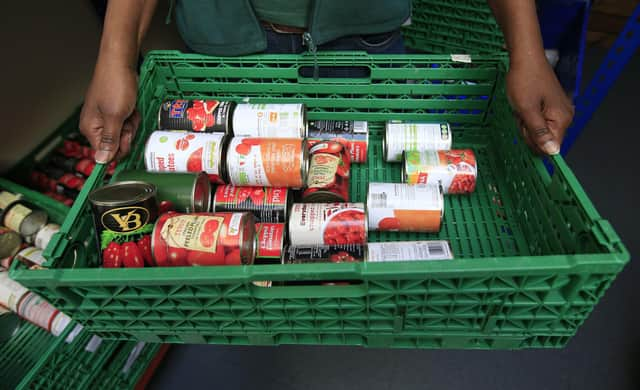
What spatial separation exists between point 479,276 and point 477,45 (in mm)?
1507

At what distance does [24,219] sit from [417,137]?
1528 mm

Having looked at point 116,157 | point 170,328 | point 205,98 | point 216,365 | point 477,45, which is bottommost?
point 216,365

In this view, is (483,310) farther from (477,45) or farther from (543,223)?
(477,45)

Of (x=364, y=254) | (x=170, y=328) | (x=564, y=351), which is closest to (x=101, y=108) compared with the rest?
(x=170, y=328)

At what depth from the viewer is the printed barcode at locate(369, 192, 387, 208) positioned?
1.11 metres

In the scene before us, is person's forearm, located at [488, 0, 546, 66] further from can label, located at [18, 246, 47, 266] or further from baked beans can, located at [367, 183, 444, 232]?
can label, located at [18, 246, 47, 266]

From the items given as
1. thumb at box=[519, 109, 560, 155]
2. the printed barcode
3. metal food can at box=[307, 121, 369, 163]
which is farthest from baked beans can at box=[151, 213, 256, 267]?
thumb at box=[519, 109, 560, 155]

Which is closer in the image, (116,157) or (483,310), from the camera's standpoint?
(483,310)

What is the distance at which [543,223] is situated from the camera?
98 cm

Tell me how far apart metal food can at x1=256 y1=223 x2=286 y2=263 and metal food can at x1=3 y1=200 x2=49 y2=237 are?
113 centimetres

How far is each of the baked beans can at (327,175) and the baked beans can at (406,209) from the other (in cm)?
9

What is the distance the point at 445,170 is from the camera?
3.92ft

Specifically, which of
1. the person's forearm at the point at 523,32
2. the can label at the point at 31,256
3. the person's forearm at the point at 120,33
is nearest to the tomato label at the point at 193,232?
the person's forearm at the point at 120,33

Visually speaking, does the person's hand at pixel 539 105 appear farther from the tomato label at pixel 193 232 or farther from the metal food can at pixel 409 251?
the tomato label at pixel 193 232
